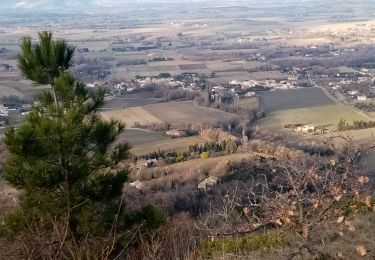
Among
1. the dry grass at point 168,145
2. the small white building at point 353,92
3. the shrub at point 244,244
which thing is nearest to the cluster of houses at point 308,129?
the dry grass at point 168,145

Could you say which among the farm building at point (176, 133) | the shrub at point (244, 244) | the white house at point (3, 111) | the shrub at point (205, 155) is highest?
the shrub at point (244, 244)

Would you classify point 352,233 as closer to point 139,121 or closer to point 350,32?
point 139,121

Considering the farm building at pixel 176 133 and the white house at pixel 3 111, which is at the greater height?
the white house at pixel 3 111

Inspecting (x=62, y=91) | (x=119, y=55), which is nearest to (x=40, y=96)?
(x=62, y=91)

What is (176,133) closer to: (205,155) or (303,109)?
(205,155)

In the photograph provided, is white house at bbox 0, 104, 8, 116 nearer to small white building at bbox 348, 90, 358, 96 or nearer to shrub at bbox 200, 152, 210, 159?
shrub at bbox 200, 152, 210, 159

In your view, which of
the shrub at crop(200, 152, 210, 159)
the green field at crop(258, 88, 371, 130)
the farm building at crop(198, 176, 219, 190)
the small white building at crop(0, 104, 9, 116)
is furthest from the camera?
the small white building at crop(0, 104, 9, 116)

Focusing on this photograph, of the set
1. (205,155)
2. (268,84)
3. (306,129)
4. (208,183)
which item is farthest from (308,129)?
(268,84)

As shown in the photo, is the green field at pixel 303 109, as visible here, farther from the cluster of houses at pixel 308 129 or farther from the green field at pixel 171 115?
the green field at pixel 171 115

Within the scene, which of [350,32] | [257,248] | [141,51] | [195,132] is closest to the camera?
[257,248]

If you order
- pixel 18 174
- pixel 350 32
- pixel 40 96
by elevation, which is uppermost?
pixel 40 96

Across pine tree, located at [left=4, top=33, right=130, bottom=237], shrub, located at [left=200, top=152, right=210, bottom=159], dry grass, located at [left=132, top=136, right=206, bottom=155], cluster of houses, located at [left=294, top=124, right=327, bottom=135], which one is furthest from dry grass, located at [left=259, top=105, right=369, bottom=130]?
pine tree, located at [left=4, top=33, right=130, bottom=237]
